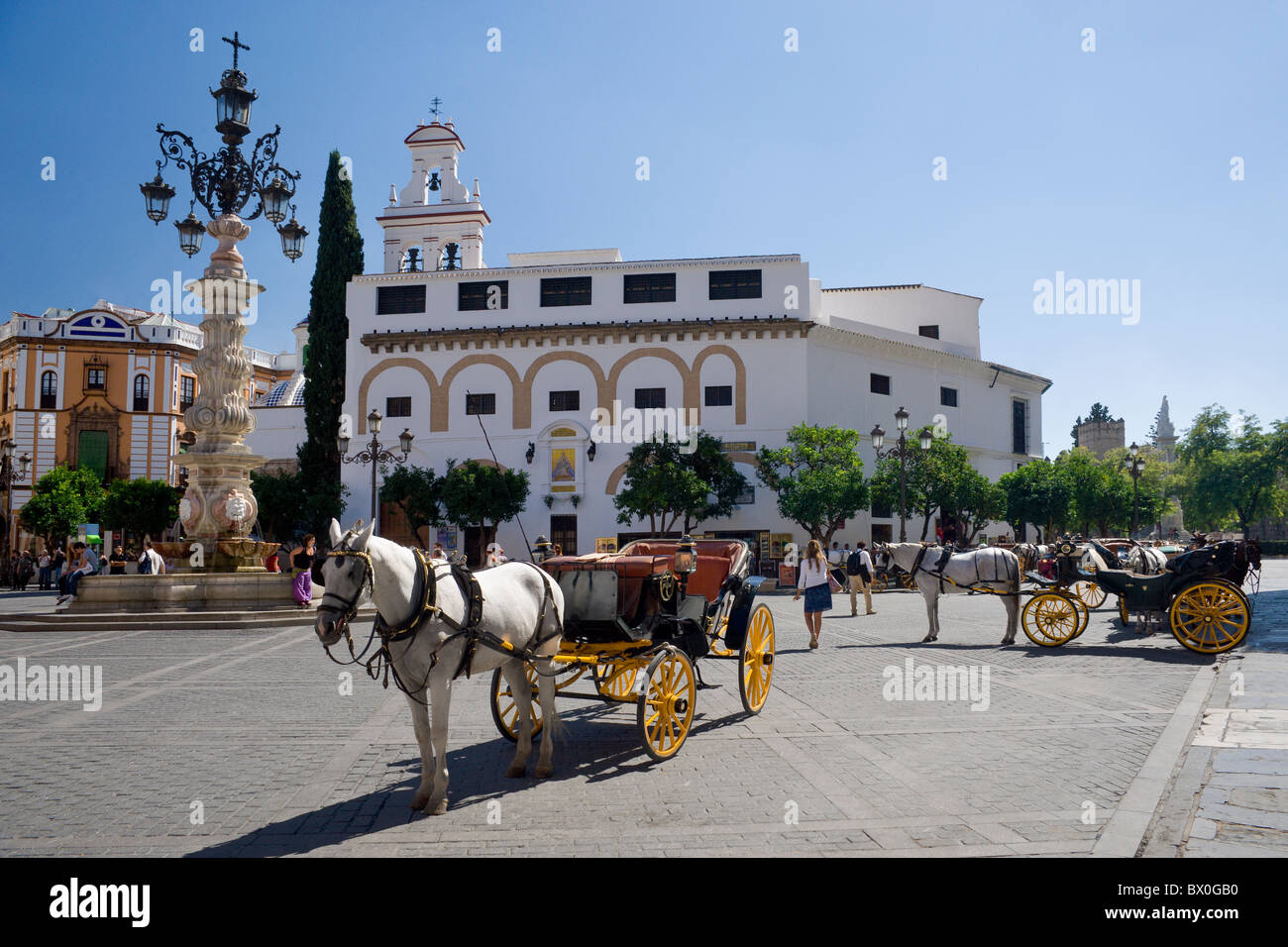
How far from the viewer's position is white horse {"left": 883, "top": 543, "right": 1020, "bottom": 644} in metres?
13.5

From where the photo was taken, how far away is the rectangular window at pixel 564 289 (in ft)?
124

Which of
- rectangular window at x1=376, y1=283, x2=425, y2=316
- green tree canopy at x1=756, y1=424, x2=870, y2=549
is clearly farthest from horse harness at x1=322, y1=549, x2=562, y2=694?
rectangular window at x1=376, y1=283, x2=425, y2=316

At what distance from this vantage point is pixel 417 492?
1378 inches

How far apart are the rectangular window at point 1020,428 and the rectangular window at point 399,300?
29.9 metres

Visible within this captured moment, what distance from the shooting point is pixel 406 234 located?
4238 cm

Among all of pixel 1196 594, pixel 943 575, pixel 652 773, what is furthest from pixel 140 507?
pixel 1196 594

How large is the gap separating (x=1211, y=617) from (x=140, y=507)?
4614cm

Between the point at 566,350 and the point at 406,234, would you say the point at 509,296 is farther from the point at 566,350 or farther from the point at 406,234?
the point at 406,234

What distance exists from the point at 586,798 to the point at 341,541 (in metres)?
2.19

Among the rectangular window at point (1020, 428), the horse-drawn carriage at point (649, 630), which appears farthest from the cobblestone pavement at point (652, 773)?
the rectangular window at point (1020, 428)

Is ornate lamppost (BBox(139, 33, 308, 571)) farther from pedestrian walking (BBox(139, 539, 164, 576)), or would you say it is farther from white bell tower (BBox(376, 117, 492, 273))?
white bell tower (BBox(376, 117, 492, 273))

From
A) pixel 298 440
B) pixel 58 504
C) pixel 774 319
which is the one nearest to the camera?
pixel 774 319

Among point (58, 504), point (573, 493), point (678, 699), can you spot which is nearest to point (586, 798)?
point (678, 699)

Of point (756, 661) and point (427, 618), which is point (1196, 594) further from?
point (427, 618)
